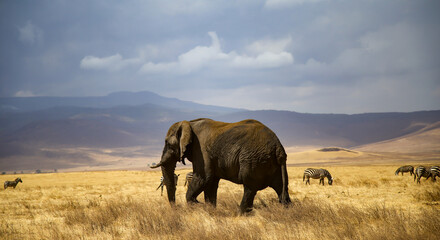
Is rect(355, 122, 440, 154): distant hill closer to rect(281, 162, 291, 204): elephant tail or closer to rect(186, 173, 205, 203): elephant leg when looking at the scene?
rect(281, 162, 291, 204): elephant tail

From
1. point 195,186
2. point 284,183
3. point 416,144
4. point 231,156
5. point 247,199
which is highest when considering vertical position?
point 231,156

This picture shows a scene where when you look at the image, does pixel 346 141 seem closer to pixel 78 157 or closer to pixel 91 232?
pixel 78 157

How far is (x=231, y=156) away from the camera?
9141mm

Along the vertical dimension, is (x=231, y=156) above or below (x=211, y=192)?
above

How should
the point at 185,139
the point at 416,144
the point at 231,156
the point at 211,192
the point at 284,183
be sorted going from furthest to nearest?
Result: the point at 416,144 → the point at 211,192 → the point at 185,139 → the point at 231,156 → the point at 284,183

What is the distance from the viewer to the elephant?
8859mm

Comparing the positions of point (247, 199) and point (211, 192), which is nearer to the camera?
point (247, 199)

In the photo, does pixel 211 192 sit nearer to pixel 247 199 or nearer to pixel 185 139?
pixel 247 199

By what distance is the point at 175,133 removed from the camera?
10227 millimetres

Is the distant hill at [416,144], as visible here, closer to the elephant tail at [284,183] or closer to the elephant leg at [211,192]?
the elephant tail at [284,183]

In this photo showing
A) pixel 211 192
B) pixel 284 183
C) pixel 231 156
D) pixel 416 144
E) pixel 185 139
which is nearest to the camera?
pixel 284 183

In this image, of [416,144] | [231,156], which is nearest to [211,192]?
[231,156]

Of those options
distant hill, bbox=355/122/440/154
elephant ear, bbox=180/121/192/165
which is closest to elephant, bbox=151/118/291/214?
elephant ear, bbox=180/121/192/165

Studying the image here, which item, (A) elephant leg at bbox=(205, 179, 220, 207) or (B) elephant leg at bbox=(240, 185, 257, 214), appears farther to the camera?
(A) elephant leg at bbox=(205, 179, 220, 207)
